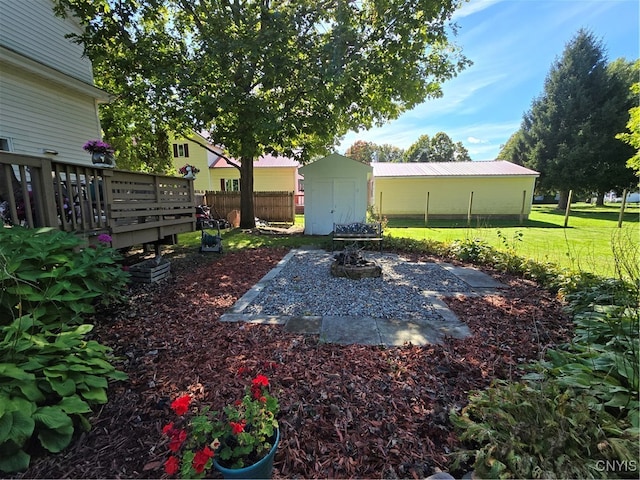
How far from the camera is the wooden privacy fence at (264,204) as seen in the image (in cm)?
1548

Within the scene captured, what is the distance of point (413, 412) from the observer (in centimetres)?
199

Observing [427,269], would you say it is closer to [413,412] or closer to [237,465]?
[413,412]

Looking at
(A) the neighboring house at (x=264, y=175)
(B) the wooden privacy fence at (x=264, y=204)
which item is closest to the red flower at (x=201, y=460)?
(B) the wooden privacy fence at (x=264, y=204)

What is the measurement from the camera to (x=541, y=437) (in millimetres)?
1509

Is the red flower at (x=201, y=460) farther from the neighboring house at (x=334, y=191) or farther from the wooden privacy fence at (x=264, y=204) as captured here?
the wooden privacy fence at (x=264, y=204)

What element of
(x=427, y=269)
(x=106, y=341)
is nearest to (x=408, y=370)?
(x=106, y=341)

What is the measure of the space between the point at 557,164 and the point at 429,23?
777 inches

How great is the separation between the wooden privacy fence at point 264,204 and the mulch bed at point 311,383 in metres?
12.0

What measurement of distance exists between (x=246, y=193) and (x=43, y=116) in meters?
6.53

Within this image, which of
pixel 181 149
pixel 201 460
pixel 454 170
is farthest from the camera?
pixel 181 149

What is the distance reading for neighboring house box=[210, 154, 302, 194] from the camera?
20.6 m

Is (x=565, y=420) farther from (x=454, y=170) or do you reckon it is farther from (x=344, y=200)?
(x=454, y=170)

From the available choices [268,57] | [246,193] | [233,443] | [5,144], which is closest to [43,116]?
[5,144]

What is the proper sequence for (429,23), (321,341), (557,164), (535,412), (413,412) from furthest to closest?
(557,164) → (429,23) → (321,341) → (413,412) → (535,412)
